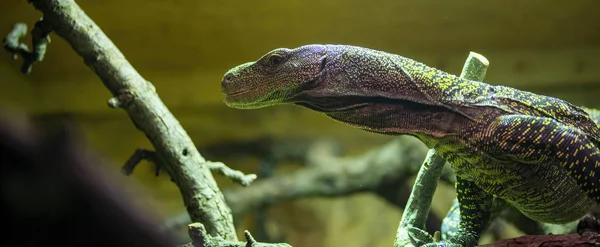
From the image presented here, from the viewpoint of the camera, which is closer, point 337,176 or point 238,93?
point 238,93

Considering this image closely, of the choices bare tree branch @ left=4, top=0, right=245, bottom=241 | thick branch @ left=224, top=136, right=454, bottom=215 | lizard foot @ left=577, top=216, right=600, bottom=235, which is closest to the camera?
→ lizard foot @ left=577, top=216, right=600, bottom=235

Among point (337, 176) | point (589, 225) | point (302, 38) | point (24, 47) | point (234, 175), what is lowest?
point (589, 225)

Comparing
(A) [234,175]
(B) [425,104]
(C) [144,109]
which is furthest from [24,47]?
(B) [425,104]

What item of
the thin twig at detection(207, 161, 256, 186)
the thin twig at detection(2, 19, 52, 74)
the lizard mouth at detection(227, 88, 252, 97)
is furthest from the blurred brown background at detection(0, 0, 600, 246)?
the lizard mouth at detection(227, 88, 252, 97)

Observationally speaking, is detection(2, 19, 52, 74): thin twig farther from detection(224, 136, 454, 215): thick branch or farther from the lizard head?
detection(224, 136, 454, 215): thick branch

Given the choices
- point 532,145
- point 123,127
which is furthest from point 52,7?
point 532,145

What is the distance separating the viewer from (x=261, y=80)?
2.53 meters

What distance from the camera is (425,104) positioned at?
98.2 inches

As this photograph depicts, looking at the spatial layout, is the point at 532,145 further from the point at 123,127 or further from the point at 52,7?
the point at 123,127

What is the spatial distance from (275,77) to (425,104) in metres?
0.65

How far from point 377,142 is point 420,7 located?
4.91 feet

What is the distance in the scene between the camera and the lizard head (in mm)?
2486

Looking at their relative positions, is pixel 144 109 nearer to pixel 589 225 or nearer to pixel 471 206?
pixel 471 206

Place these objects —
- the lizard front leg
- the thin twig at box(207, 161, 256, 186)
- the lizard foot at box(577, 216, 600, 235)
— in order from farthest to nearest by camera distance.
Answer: the thin twig at box(207, 161, 256, 186) → the lizard front leg → the lizard foot at box(577, 216, 600, 235)
